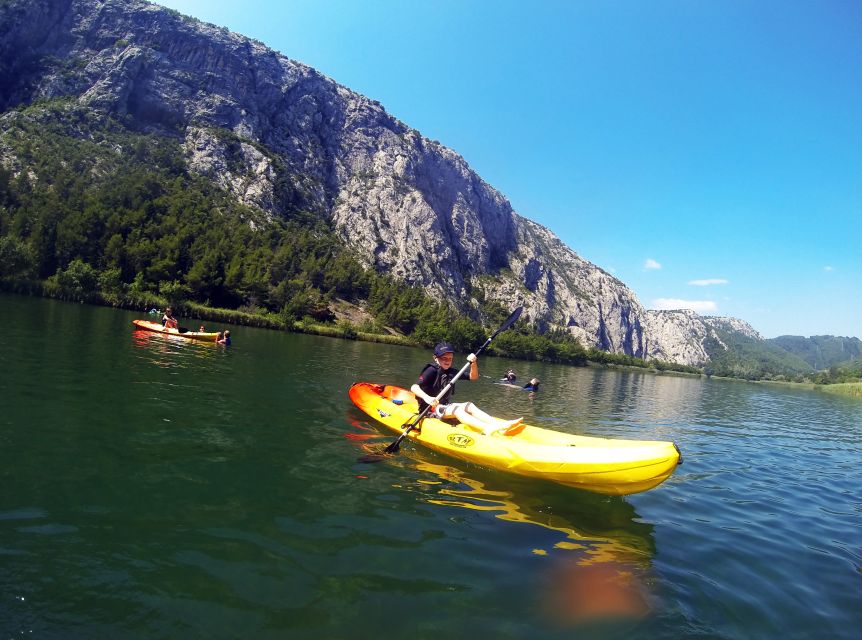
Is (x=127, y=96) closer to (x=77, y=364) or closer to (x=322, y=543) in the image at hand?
(x=77, y=364)

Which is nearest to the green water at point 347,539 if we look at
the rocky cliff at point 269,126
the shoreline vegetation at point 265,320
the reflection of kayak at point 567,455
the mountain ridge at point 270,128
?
the reflection of kayak at point 567,455

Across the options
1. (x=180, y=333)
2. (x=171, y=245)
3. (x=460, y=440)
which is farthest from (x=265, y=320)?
(x=460, y=440)

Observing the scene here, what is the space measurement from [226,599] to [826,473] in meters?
16.8

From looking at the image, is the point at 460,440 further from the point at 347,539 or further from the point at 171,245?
the point at 171,245

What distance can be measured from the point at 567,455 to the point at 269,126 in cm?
15670

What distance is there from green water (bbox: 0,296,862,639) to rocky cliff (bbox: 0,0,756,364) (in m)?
113

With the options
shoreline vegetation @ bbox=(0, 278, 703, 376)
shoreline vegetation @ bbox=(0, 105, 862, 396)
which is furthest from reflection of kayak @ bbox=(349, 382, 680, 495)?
shoreline vegetation @ bbox=(0, 105, 862, 396)

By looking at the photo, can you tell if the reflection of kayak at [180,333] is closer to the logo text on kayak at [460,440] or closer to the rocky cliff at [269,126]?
the logo text on kayak at [460,440]

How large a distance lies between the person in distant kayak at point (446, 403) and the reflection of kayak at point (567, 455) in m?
0.38

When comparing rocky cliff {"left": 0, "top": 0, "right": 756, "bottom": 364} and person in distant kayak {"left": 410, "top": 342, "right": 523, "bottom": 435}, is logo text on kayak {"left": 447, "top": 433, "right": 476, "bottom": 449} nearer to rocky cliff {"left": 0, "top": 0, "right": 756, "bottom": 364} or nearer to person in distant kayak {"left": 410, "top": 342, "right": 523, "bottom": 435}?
person in distant kayak {"left": 410, "top": 342, "right": 523, "bottom": 435}

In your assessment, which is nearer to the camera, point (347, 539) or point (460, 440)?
point (347, 539)

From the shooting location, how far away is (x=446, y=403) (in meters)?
12.1

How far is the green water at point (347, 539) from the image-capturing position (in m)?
4.22

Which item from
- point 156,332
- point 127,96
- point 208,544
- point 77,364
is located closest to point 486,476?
point 208,544
